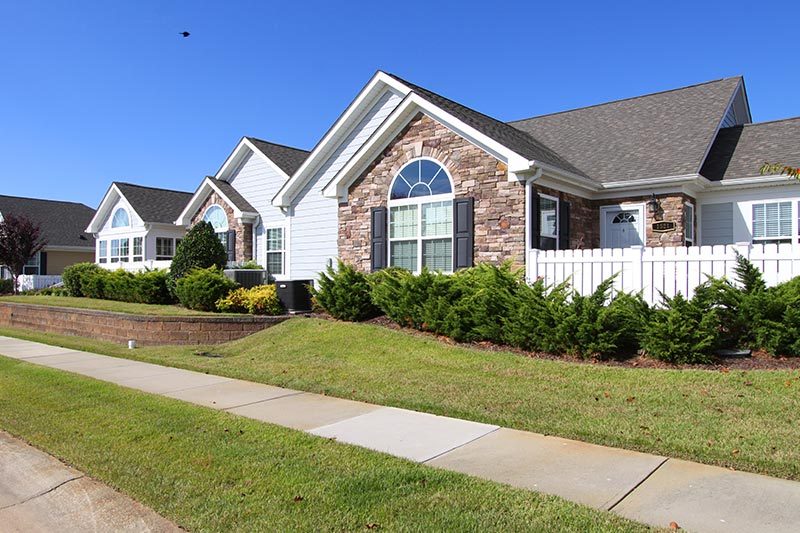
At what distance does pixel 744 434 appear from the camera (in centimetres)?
561

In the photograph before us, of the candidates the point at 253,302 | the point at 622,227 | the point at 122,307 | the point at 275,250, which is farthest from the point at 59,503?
the point at 275,250

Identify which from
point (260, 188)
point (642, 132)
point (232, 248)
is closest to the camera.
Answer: point (642, 132)

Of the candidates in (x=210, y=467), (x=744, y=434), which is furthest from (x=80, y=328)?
(x=744, y=434)

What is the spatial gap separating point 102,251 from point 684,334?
92.6 feet

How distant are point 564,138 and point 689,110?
11.6 feet

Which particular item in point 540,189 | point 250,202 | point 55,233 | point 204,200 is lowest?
point 540,189

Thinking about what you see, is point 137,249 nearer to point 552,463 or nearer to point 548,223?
point 548,223

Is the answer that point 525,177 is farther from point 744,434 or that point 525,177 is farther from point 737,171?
point 744,434

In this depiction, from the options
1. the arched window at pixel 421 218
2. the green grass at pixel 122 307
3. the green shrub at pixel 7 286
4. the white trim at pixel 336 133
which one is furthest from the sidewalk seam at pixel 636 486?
the green shrub at pixel 7 286

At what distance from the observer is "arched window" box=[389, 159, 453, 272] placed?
14062mm

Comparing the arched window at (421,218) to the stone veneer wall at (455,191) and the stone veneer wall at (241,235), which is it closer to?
the stone veneer wall at (455,191)

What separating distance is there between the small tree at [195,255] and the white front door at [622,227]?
36.9ft

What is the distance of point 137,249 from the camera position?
2725 centimetres

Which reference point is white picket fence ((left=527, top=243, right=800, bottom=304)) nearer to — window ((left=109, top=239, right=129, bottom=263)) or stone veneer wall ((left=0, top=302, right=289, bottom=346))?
stone veneer wall ((left=0, top=302, right=289, bottom=346))
